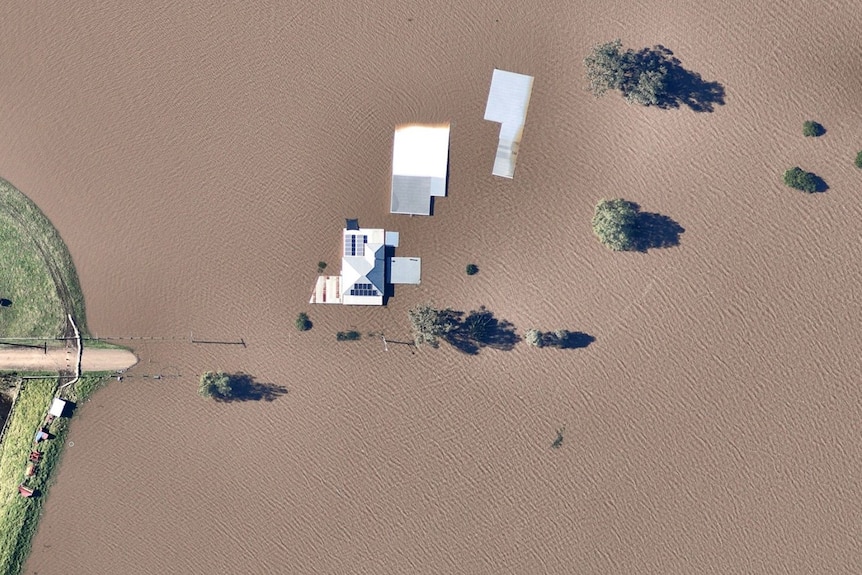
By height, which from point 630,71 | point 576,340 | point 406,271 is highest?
point 630,71

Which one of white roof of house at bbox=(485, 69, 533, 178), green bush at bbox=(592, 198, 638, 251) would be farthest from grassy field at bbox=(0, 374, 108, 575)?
green bush at bbox=(592, 198, 638, 251)

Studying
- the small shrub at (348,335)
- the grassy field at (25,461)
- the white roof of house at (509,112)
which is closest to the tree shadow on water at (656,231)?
the white roof of house at (509,112)

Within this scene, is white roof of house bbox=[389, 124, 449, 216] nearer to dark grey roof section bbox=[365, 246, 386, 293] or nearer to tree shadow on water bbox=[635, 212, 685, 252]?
dark grey roof section bbox=[365, 246, 386, 293]

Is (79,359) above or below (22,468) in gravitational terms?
above

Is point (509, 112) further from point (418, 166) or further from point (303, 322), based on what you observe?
point (303, 322)

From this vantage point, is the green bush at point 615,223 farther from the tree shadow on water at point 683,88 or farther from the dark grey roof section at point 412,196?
the dark grey roof section at point 412,196

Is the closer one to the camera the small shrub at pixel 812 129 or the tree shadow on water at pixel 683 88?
the small shrub at pixel 812 129

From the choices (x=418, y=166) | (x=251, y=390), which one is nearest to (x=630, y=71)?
(x=418, y=166)
